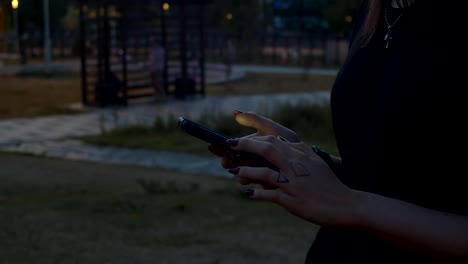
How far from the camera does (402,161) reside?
1440 mm

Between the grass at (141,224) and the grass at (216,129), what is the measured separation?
293cm

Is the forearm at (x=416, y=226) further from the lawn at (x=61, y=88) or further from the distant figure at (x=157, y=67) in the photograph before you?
the distant figure at (x=157, y=67)

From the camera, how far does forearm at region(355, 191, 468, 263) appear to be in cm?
133

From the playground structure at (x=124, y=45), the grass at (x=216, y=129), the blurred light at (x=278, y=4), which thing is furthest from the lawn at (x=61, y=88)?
the blurred light at (x=278, y=4)

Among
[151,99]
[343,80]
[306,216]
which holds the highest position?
[343,80]

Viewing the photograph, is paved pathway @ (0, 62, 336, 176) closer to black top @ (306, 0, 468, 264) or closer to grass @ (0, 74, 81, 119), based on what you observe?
grass @ (0, 74, 81, 119)

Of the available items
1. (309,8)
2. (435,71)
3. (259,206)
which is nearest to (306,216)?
(435,71)

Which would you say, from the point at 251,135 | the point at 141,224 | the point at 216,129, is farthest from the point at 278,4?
the point at 251,135

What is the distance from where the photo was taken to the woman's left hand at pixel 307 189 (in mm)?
1331

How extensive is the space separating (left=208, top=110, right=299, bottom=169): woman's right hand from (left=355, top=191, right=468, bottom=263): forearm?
290 mm

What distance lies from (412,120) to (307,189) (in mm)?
238

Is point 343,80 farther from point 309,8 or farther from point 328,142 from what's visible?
point 309,8

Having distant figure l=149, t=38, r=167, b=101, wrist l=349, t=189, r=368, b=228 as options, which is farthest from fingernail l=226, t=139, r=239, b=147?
distant figure l=149, t=38, r=167, b=101

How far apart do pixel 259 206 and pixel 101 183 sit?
2.25 meters
